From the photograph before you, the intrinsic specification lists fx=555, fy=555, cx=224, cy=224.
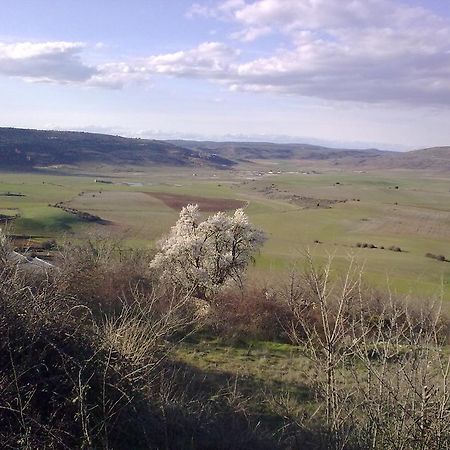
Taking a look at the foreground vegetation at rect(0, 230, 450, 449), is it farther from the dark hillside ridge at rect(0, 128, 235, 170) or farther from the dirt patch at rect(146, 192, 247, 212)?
the dark hillside ridge at rect(0, 128, 235, 170)

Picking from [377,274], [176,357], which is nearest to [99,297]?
[176,357]

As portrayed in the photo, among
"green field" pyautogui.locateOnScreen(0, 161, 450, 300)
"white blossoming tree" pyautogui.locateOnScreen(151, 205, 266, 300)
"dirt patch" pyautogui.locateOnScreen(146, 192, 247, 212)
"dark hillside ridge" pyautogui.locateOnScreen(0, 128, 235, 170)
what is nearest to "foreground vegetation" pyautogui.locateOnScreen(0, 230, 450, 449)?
"green field" pyautogui.locateOnScreen(0, 161, 450, 300)

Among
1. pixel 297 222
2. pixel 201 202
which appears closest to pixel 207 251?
pixel 297 222

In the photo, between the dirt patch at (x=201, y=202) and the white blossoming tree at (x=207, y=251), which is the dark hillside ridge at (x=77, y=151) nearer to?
the dirt patch at (x=201, y=202)

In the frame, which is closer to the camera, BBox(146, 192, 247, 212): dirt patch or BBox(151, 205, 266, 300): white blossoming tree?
BBox(151, 205, 266, 300): white blossoming tree

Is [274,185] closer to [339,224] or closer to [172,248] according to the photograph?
[339,224]
